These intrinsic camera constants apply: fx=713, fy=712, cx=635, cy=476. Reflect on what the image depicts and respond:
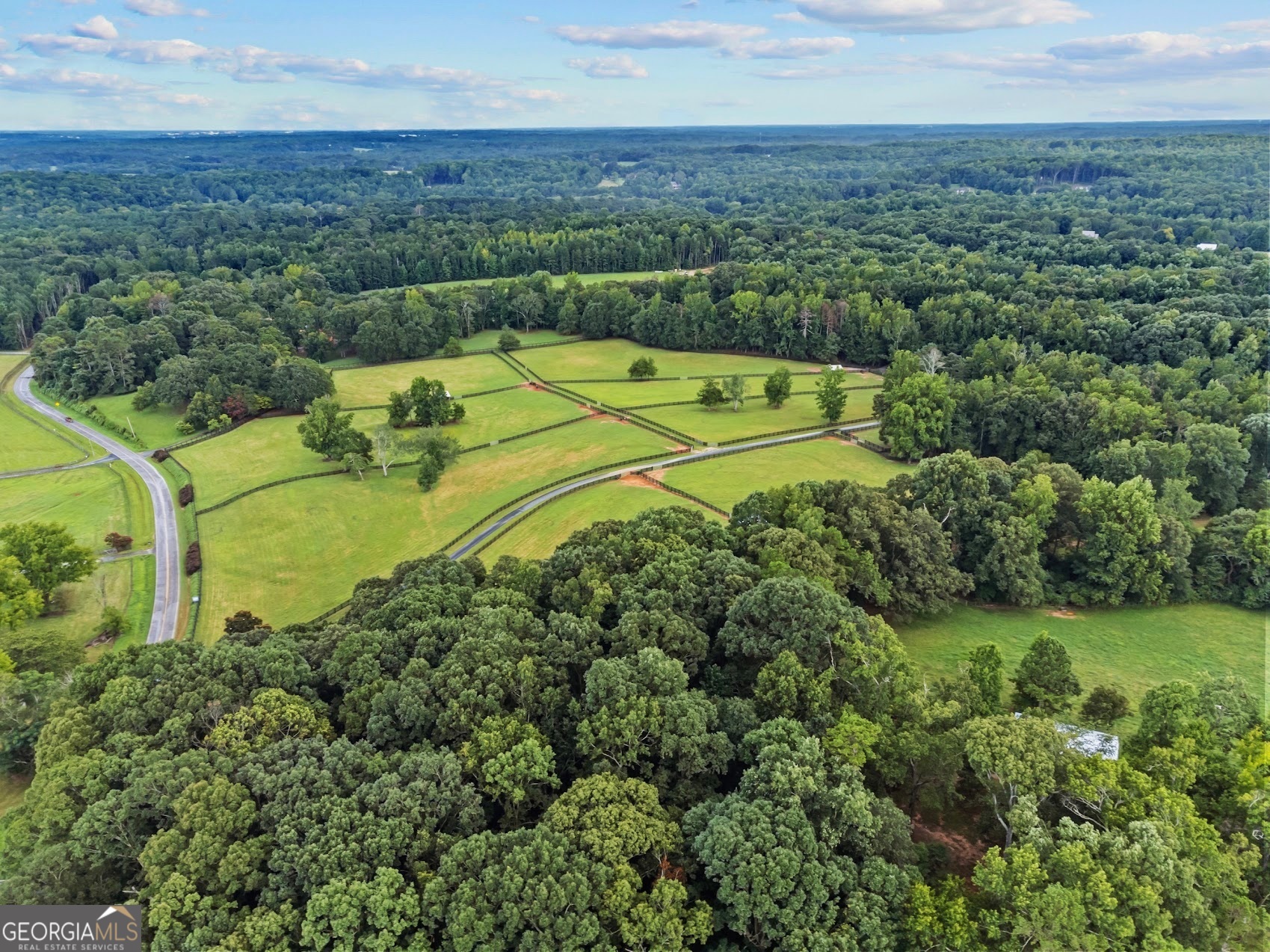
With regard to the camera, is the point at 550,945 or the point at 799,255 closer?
the point at 550,945

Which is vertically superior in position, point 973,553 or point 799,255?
point 799,255

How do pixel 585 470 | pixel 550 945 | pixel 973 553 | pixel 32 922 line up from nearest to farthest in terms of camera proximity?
pixel 550 945 < pixel 32 922 < pixel 973 553 < pixel 585 470

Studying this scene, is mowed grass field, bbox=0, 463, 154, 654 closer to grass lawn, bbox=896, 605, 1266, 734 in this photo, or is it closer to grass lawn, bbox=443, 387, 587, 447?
grass lawn, bbox=443, 387, 587, 447

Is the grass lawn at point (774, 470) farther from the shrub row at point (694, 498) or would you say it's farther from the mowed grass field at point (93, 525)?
the mowed grass field at point (93, 525)

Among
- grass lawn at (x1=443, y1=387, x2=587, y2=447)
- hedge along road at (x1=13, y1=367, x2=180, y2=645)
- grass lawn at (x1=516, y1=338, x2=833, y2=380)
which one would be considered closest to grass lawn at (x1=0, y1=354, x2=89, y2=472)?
hedge along road at (x1=13, y1=367, x2=180, y2=645)

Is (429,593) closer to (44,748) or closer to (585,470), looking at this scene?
(44,748)

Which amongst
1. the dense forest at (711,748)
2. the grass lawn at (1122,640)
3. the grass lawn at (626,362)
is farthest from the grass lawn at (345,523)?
the grass lawn at (1122,640)

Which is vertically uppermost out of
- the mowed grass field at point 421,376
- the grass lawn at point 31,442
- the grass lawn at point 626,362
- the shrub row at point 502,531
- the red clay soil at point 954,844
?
the grass lawn at point 626,362

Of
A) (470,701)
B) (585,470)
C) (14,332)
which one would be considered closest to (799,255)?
(585,470)
